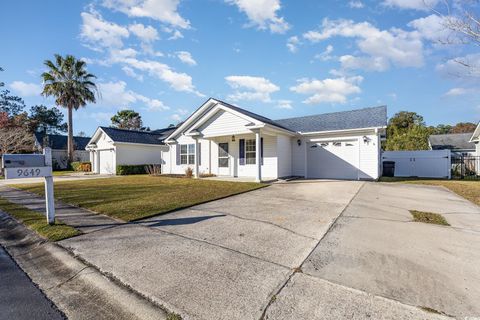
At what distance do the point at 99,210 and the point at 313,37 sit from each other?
47.6ft

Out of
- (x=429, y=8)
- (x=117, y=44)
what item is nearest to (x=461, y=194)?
(x=429, y=8)

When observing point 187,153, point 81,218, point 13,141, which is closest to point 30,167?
point 81,218

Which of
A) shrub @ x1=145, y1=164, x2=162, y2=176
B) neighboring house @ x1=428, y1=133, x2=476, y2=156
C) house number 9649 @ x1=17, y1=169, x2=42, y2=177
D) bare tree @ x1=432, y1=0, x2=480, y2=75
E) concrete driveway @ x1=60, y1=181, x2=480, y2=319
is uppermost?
bare tree @ x1=432, y1=0, x2=480, y2=75

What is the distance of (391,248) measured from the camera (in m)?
3.89

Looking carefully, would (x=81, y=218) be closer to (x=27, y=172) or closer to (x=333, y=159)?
(x=27, y=172)

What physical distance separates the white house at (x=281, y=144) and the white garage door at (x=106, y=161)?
24.9 feet

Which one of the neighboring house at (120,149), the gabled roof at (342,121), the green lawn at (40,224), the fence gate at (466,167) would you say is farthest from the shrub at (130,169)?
the fence gate at (466,167)

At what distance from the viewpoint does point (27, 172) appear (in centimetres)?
485

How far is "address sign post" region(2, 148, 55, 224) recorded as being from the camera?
4.61 meters

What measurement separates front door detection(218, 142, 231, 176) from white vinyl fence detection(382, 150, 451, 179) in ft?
40.3

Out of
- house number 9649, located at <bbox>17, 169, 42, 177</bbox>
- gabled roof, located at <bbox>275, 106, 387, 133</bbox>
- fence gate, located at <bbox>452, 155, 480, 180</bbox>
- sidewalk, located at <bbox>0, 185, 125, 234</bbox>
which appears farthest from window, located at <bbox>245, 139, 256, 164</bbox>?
fence gate, located at <bbox>452, 155, 480, 180</bbox>

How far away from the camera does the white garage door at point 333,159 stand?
45.8 feet

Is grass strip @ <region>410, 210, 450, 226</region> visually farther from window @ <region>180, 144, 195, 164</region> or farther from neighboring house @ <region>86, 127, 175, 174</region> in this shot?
neighboring house @ <region>86, 127, 175, 174</region>

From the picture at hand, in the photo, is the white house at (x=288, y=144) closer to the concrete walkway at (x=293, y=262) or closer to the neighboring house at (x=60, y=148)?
the concrete walkway at (x=293, y=262)
